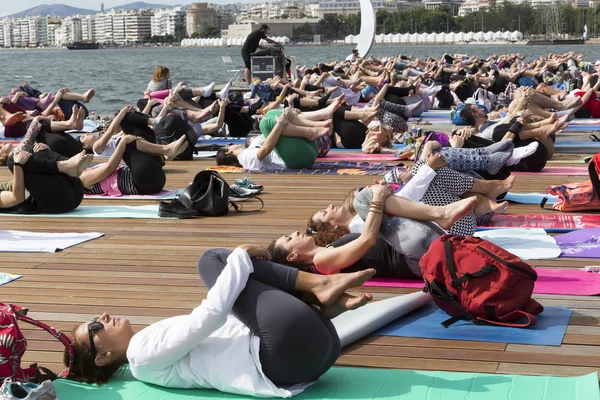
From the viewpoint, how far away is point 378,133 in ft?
30.7

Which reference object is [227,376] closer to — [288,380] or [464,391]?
[288,380]

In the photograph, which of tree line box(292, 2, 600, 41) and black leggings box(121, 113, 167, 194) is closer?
black leggings box(121, 113, 167, 194)

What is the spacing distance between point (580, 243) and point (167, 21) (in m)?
187

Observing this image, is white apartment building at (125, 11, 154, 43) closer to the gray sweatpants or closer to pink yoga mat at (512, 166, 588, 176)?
pink yoga mat at (512, 166, 588, 176)

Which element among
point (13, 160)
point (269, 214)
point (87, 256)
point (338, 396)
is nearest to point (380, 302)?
point (338, 396)

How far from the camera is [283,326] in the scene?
303cm

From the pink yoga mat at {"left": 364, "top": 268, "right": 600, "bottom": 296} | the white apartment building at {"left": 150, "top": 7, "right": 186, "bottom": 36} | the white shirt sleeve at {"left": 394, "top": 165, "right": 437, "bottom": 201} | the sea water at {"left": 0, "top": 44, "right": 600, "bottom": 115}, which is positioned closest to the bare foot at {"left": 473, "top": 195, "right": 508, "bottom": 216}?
the white shirt sleeve at {"left": 394, "top": 165, "right": 437, "bottom": 201}

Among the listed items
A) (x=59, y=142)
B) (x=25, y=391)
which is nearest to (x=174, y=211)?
(x=59, y=142)

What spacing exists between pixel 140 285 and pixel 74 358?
1418 millimetres

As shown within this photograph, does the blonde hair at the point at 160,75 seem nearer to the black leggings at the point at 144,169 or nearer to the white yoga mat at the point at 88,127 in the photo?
the white yoga mat at the point at 88,127

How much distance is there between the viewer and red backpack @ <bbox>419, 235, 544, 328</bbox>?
3695 mm

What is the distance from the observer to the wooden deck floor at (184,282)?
3.46m

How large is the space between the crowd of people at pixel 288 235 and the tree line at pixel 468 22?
10461cm

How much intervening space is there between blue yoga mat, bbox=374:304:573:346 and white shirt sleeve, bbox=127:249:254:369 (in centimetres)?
96
